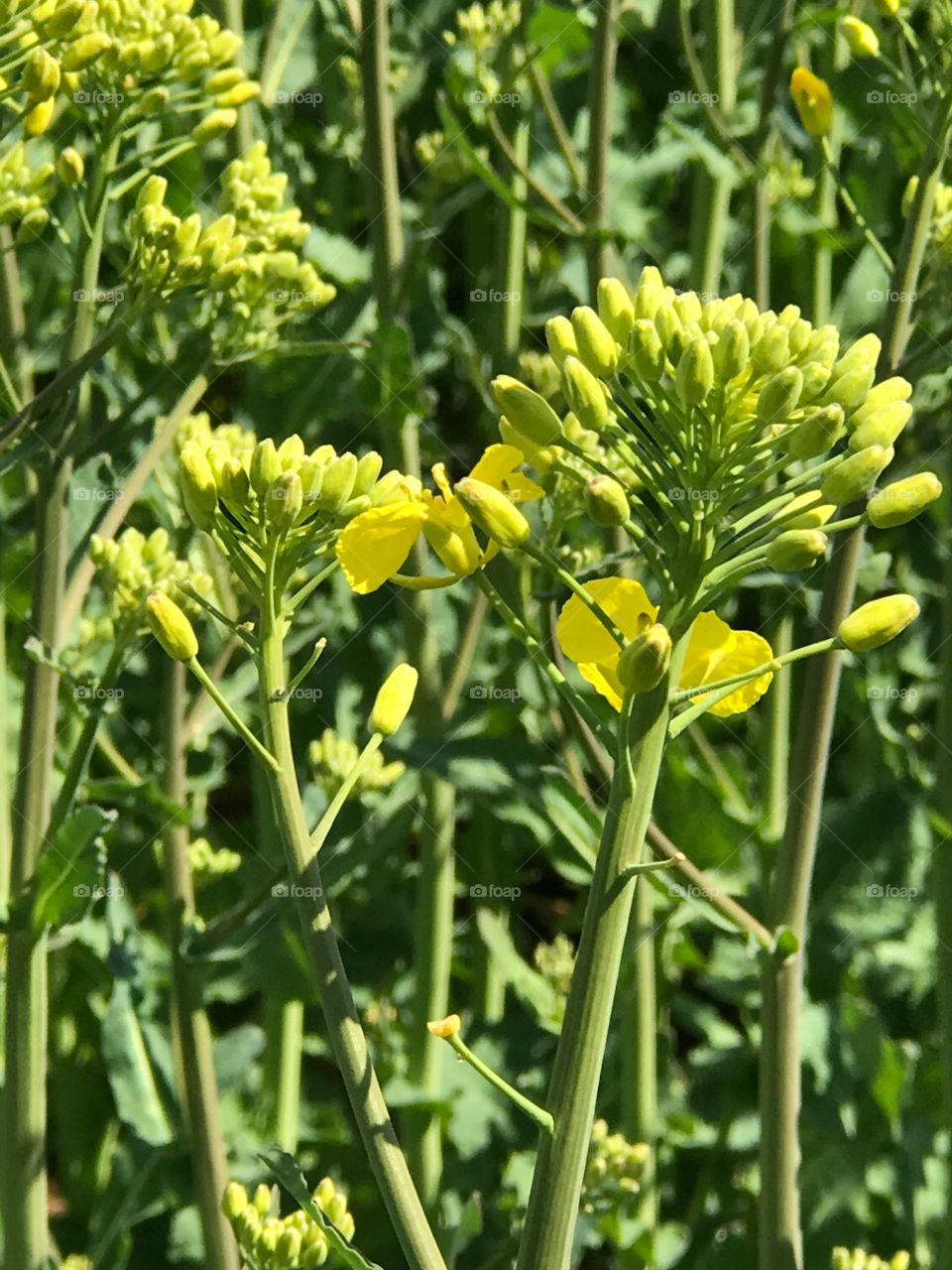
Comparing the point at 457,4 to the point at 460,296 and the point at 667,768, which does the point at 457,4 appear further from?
the point at 667,768

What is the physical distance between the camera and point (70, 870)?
1514mm

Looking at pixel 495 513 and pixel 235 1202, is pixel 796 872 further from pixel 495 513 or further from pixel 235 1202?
pixel 495 513

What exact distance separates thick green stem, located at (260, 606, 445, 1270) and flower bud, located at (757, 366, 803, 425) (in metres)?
0.36

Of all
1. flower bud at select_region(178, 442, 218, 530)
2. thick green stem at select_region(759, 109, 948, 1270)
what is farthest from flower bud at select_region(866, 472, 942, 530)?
thick green stem at select_region(759, 109, 948, 1270)

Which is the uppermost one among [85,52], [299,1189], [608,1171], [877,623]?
[85,52]

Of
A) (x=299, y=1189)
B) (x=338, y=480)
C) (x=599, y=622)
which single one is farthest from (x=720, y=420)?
(x=299, y=1189)

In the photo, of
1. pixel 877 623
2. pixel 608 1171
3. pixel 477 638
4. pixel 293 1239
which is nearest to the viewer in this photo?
pixel 877 623

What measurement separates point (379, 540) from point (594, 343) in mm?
197

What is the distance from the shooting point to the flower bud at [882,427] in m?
1.05

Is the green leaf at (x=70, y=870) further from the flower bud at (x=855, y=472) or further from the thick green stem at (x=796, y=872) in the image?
the flower bud at (x=855, y=472)

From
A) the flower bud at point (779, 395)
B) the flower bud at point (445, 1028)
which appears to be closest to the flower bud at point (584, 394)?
the flower bud at point (779, 395)

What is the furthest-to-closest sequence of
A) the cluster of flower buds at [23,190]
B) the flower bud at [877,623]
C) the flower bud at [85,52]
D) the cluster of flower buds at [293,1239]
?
the cluster of flower buds at [23,190] → the flower bud at [85,52] → the cluster of flower buds at [293,1239] → the flower bud at [877,623]

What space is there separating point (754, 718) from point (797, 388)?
1.79 metres

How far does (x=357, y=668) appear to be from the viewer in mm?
2717
